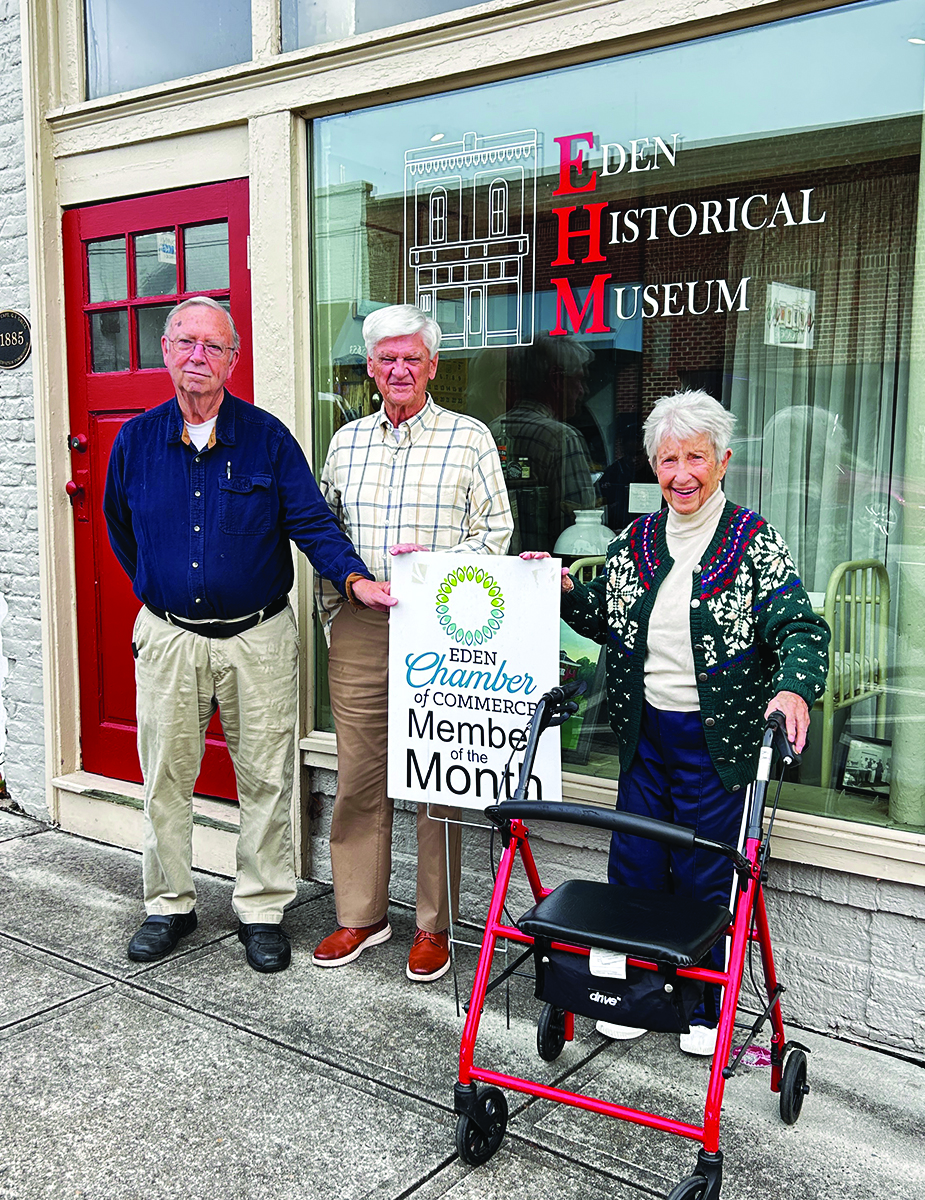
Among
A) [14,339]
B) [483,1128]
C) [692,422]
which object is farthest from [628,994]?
[14,339]

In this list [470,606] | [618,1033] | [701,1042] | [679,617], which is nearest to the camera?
[679,617]

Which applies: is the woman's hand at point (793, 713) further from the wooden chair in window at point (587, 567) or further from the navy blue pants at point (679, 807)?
the wooden chair in window at point (587, 567)

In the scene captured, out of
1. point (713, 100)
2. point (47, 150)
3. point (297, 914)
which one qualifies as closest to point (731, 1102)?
point (297, 914)

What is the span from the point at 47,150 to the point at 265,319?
1630 millimetres

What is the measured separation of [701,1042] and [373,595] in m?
1.71

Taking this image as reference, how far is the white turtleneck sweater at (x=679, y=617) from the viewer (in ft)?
10.7

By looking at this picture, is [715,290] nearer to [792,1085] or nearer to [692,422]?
[692,422]

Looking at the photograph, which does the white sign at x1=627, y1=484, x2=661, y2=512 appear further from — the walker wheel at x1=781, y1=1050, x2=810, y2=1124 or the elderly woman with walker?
the walker wheel at x1=781, y1=1050, x2=810, y2=1124

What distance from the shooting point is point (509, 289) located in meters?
4.26

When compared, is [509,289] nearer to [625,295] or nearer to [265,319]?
[625,295]

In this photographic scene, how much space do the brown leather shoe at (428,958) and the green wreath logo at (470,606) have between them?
111 centimetres

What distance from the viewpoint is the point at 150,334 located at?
5145mm

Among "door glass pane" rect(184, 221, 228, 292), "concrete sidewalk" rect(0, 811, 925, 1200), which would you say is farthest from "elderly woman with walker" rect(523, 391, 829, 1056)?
"door glass pane" rect(184, 221, 228, 292)

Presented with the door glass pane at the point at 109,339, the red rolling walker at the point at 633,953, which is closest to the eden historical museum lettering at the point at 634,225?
the red rolling walker at the point at 633,953
